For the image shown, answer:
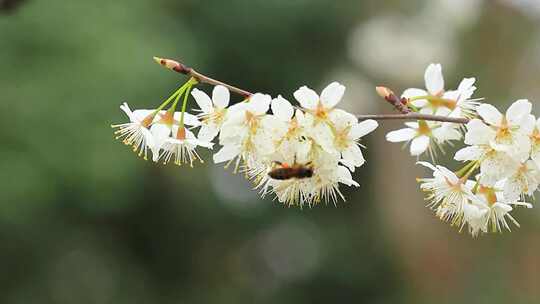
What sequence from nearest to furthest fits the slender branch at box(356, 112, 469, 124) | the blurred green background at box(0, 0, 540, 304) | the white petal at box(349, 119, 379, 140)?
the slender branch at box(356, 112, 469, 124) → the white petal at box(349, 119, 379, 140) → the blurred green background at box(0, 0, 540, 304)

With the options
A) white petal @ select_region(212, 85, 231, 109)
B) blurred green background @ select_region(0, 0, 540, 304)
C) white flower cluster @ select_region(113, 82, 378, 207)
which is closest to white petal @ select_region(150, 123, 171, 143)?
white flower cluster @ select_region(113, 82, 378, 207)

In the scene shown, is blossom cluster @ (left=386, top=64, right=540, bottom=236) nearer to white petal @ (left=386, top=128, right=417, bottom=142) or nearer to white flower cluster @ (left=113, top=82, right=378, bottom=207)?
white petal @ (left=386, top=128, right=417, bottom=142)

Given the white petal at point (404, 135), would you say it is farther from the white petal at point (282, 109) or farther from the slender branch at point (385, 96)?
the white petal at point (282, 109)

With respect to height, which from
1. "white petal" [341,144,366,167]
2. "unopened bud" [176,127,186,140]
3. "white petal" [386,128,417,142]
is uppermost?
"white petal" [386,128,417,142]

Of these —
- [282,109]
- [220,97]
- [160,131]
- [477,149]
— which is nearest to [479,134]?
[477,149]

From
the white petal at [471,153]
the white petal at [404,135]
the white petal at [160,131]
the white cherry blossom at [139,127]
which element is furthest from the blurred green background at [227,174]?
the white petal at [471,153]

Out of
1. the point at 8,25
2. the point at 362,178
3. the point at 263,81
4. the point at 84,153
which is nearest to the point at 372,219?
the point at 362,178
